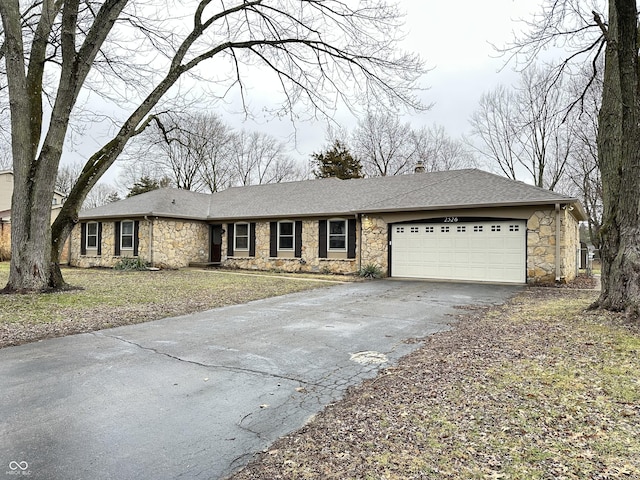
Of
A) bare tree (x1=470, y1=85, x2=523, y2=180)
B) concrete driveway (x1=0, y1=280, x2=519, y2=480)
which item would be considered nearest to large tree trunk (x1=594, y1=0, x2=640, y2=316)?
concrete driveway (x1=0, y1=280, x2=519, y2=480)

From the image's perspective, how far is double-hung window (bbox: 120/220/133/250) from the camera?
19.0 meters

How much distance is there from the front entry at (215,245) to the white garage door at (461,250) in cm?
906

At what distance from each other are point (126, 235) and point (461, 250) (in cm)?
1457

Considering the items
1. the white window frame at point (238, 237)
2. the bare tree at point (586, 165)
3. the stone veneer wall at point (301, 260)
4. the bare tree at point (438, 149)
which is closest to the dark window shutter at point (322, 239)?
the stone veneer wall at point (301, 260)

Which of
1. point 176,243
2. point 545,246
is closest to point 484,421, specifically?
point 545,246

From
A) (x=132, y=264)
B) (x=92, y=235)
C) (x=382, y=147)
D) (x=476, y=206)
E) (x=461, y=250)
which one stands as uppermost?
(x=382, y=147)

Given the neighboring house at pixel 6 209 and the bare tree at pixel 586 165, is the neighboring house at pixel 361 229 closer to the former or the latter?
the neighboring house at pixel 6 209

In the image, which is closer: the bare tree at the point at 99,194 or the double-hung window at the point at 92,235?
the double-hung window at the point at 92,235

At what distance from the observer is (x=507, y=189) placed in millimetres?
13695

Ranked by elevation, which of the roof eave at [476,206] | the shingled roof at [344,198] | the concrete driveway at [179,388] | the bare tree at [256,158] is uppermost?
the bare tree at [256,158]

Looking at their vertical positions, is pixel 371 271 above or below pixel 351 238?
below

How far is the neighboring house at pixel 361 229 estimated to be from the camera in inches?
510

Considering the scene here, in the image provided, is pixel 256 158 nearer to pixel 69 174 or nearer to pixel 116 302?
pixel 69 174

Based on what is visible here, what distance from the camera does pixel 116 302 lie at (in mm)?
8883
